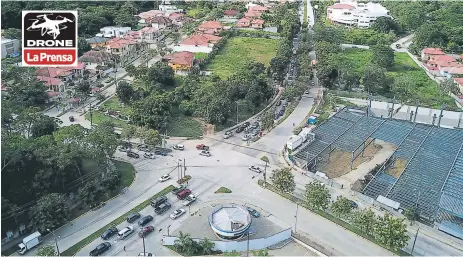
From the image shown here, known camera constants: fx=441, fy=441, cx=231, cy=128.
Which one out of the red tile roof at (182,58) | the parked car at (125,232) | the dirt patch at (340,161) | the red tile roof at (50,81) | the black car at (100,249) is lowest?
the black car at (100,249)

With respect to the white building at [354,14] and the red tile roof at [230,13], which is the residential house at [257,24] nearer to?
the red tile roof at [230,13]

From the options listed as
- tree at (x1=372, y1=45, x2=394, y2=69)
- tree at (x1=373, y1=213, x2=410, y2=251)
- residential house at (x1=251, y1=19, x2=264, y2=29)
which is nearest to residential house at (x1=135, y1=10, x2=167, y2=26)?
residential house at (x1=251, y1=19, x2=264, y2=29)

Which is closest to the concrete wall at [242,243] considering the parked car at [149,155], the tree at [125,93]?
the parked car at [149,155]

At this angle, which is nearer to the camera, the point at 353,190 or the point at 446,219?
the point at 446,219

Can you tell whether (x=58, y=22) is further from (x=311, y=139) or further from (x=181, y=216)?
(x=311, y=139)

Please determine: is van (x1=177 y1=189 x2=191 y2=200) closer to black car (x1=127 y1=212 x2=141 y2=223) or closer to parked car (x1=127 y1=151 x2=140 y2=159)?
black car (x1=127 y1=212 x2=141 y2=223)

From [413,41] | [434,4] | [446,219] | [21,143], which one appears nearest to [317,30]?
[413,41]
